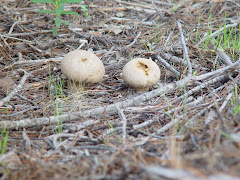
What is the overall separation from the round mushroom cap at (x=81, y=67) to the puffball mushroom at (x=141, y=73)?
0.36m

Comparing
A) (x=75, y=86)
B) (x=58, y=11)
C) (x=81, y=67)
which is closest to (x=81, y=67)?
(x=81, y=67)

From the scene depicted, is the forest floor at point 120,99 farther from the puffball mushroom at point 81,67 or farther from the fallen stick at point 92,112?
the puffball mushroom at point 81,67

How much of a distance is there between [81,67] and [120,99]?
1.93 feet

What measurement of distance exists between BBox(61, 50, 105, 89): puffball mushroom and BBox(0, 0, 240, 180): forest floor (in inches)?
7.5

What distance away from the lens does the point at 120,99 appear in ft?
9.77

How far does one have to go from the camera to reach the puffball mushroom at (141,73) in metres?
2.93

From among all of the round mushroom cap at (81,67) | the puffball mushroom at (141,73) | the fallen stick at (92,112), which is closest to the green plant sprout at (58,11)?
the round mushroom cap at (81,67)

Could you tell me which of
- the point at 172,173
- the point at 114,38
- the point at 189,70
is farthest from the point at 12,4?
the point at 172,173

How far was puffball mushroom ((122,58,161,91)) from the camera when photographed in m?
2.93

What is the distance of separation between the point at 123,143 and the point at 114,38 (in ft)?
7.99

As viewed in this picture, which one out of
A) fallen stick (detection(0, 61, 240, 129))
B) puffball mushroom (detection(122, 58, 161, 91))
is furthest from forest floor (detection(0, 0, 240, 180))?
puffball mushroom (detection(122, 58, 161, 91))

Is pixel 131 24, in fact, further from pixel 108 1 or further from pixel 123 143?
pixel 123 143

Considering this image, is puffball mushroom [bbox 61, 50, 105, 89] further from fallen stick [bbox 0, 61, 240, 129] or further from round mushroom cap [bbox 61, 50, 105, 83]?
fallen stick [bbox 0, 61, 240, 129]

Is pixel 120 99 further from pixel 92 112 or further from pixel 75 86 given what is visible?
pixel 75 86
